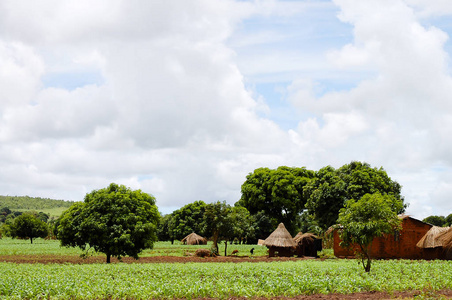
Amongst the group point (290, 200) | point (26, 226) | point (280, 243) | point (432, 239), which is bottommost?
point (280, 243)

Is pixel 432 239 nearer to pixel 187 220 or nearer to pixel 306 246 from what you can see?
pixel 306 246

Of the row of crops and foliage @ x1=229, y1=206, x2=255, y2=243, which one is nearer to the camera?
the row of crops

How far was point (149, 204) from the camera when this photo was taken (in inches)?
1380

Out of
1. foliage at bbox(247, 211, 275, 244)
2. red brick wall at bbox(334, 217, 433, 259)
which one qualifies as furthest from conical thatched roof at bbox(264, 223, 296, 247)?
foliage at bbox(247, 211, 275, 244)

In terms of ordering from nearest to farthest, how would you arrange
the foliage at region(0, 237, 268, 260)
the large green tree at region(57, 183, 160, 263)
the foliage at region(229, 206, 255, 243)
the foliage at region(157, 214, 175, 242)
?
1. the large green tree at region(57, 183, 160, 263)
2. the foliage at region(0, 237, 268, 260)
3. the foliage at region(229, 206, 255, 243)
4. the foliage at region(157, 214, 175, 242)

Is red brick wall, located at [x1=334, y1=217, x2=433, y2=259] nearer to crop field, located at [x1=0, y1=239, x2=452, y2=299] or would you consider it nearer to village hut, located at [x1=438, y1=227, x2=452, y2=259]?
village hut, located at [x1=438, y1=227, x2=452, y2=259]

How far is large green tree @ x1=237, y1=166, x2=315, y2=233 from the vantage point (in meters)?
74.1

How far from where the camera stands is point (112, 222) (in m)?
32.7

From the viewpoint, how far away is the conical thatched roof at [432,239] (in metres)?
44.0

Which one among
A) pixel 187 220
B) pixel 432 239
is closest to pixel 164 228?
pixel 187 220

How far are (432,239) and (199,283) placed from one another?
32.6 m

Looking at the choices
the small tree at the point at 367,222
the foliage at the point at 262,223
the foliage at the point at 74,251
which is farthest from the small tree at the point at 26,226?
the small tree at the point at 367,222

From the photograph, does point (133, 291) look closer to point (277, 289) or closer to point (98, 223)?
point (277, 289)

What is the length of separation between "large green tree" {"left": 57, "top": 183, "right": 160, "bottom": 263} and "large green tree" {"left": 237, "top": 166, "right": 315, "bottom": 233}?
1646 inches
